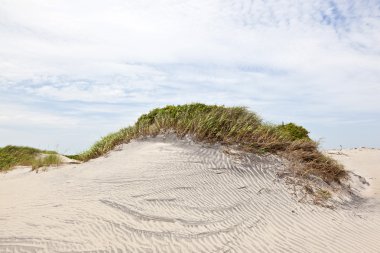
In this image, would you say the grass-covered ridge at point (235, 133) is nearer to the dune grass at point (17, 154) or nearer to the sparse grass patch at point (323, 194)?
the sparse grass patch at point (323, 194)

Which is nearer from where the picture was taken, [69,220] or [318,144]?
[69,220]

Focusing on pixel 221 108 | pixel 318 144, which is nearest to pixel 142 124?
pixel 221 108

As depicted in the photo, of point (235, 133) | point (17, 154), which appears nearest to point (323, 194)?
point (235, 133)

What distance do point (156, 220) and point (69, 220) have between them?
145cm

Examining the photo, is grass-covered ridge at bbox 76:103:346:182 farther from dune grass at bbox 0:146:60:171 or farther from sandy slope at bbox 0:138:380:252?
dune grass at bbox 0:146:60:171

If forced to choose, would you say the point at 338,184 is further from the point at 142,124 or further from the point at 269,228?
the point at 142,124

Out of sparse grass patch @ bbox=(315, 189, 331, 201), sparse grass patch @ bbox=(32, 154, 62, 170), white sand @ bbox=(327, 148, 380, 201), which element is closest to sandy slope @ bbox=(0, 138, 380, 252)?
→ sparse grass patch @ bbox=(315, 189, 331, 201)

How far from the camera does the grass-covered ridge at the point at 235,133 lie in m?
10.6

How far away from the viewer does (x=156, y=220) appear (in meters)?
6.66

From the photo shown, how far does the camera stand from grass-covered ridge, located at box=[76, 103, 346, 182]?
1056cm

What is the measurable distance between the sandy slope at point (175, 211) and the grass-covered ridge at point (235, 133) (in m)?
0.49

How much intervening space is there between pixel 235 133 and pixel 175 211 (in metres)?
4.20

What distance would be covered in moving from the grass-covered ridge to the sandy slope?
19.3 inches

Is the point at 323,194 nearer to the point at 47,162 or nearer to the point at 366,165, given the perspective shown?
the point at 366,165
